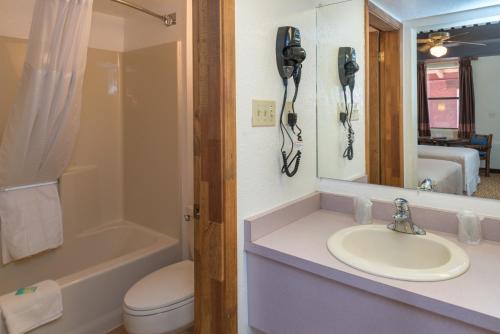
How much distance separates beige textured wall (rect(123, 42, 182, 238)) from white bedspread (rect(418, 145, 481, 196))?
5.15 feet

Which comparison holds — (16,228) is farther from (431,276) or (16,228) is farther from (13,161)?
(431,276)

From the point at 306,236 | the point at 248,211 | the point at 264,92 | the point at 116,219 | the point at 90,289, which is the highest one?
the point at 264,92

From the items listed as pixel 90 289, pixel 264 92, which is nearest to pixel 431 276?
pixel 264 92

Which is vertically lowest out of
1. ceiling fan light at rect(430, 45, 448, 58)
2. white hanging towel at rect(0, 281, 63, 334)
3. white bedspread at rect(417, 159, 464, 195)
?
white hanging towel at rect(0, 281, 63, 334)

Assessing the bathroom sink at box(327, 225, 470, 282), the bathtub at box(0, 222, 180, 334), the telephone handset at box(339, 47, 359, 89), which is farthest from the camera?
the bathtub at box(0, 222, 180, 334)

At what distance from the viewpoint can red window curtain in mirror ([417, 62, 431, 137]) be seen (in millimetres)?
1451

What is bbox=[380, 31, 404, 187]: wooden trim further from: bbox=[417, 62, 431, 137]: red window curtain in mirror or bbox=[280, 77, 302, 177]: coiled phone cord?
bbox=[280, 77, 302, 177]: coiled phone cord

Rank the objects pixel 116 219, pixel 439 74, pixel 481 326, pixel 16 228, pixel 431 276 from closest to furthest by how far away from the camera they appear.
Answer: pixel 481 326
pixel 431 276
pixel 439 74
pixel 16 228
pixel 116 219

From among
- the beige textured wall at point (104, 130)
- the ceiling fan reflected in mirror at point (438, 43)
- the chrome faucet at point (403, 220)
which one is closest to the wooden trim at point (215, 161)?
the chrome faucet at point (403, 220)

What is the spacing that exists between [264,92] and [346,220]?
0.69m

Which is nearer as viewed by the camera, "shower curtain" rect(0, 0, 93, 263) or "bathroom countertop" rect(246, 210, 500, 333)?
"bathroom countertop" rect(246, 210, 500, 333)

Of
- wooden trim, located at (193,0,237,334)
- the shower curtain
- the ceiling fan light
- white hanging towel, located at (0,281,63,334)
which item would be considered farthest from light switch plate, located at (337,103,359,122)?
white hanging towel, located at (0,281,63,334)

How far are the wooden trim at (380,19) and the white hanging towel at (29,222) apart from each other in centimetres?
220

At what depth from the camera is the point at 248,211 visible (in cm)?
128
